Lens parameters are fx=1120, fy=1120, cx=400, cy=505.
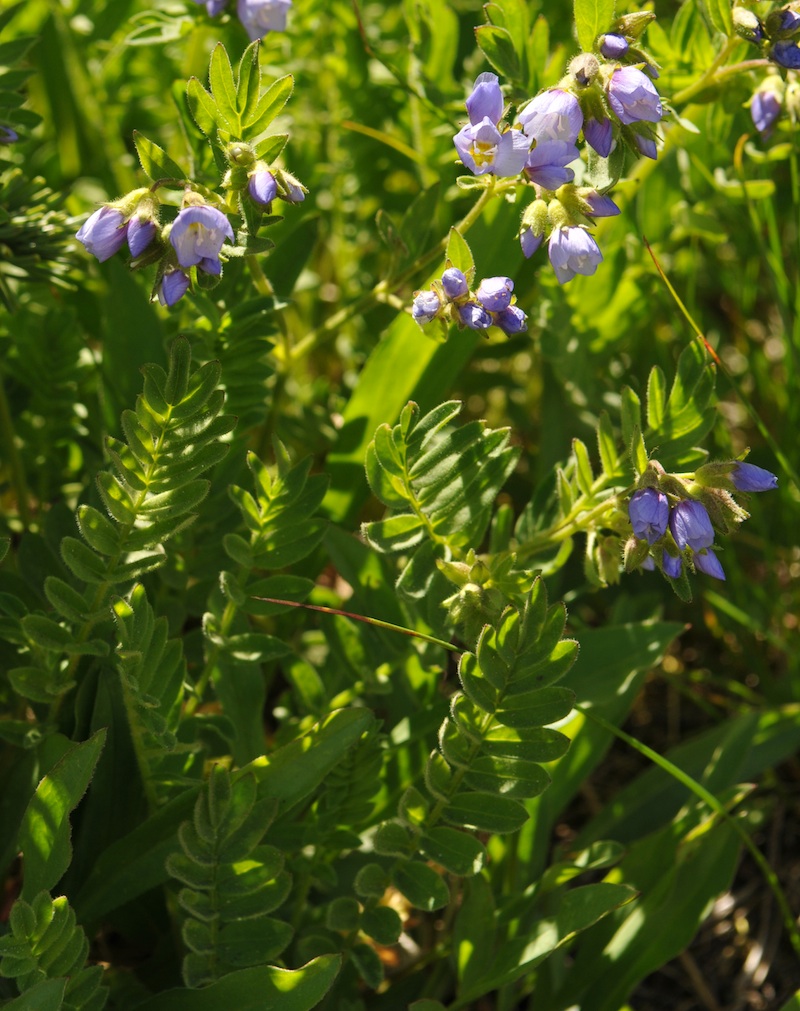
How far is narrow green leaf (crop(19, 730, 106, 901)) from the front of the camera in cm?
127

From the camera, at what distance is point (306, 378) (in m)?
2.48

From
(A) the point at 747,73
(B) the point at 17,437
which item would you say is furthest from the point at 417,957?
(A) the point at 747,73

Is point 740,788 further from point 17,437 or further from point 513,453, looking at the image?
point 17,437

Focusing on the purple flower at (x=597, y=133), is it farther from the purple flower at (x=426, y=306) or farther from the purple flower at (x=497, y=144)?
the purple flower at (x=426, y=306)

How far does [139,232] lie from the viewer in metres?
1.29

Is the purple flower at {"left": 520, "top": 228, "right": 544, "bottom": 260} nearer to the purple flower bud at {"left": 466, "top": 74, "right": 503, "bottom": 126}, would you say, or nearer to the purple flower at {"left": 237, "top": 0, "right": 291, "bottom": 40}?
the purple flower bud at {"left": 466, "top": 74, "right": 503, "bottom": 126}

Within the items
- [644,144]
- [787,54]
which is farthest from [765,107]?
[644,144]

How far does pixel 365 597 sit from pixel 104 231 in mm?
685

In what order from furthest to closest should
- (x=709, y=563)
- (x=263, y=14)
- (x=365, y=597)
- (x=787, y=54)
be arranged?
(x=365, y=597) < (x=263, y=14) < (x=787, y=54) < (x=709, y=563)

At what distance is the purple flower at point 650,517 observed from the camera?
4.19 feet

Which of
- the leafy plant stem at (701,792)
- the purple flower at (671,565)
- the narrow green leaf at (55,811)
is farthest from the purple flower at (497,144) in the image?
the narrow green leaf at (55,811)

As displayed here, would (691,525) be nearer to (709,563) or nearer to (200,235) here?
(709,563)

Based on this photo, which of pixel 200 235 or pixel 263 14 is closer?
pixel 200 235

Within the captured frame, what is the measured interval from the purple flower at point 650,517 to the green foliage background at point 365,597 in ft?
0.45
